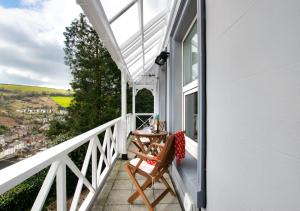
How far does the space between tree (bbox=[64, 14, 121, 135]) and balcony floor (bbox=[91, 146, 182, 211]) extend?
955 cm

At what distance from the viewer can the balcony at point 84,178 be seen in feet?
3.85

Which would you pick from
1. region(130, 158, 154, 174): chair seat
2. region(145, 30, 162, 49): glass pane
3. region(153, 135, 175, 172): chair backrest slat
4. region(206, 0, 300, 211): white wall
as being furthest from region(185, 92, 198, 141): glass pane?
region(145, 30, 162, 49): glass pane

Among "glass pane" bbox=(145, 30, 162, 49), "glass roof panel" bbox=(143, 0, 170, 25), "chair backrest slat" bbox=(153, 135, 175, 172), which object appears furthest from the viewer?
"glass pane" bbox=(145, 30, 162, 49)

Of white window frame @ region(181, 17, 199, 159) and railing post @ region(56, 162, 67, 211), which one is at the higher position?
white window frame @ region(181, 17, 199, 159)

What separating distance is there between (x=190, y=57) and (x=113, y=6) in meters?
1.23

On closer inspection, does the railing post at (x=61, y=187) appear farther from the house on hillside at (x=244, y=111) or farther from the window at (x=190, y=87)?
the window at (x=190, y=87)

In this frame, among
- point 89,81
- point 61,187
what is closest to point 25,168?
point 61,187

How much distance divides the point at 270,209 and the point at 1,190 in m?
1.10

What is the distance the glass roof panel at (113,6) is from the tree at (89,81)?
10.5 metres

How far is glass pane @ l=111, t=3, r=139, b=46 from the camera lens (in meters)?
3.00

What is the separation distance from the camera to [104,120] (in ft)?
41.7

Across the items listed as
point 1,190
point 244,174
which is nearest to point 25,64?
point 1,190

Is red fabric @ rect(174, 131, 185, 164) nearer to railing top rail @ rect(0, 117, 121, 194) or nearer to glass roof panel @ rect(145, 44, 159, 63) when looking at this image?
railing top rail @ rect(0, 117, 121, 194)

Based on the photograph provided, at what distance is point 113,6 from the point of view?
8.16 feet
